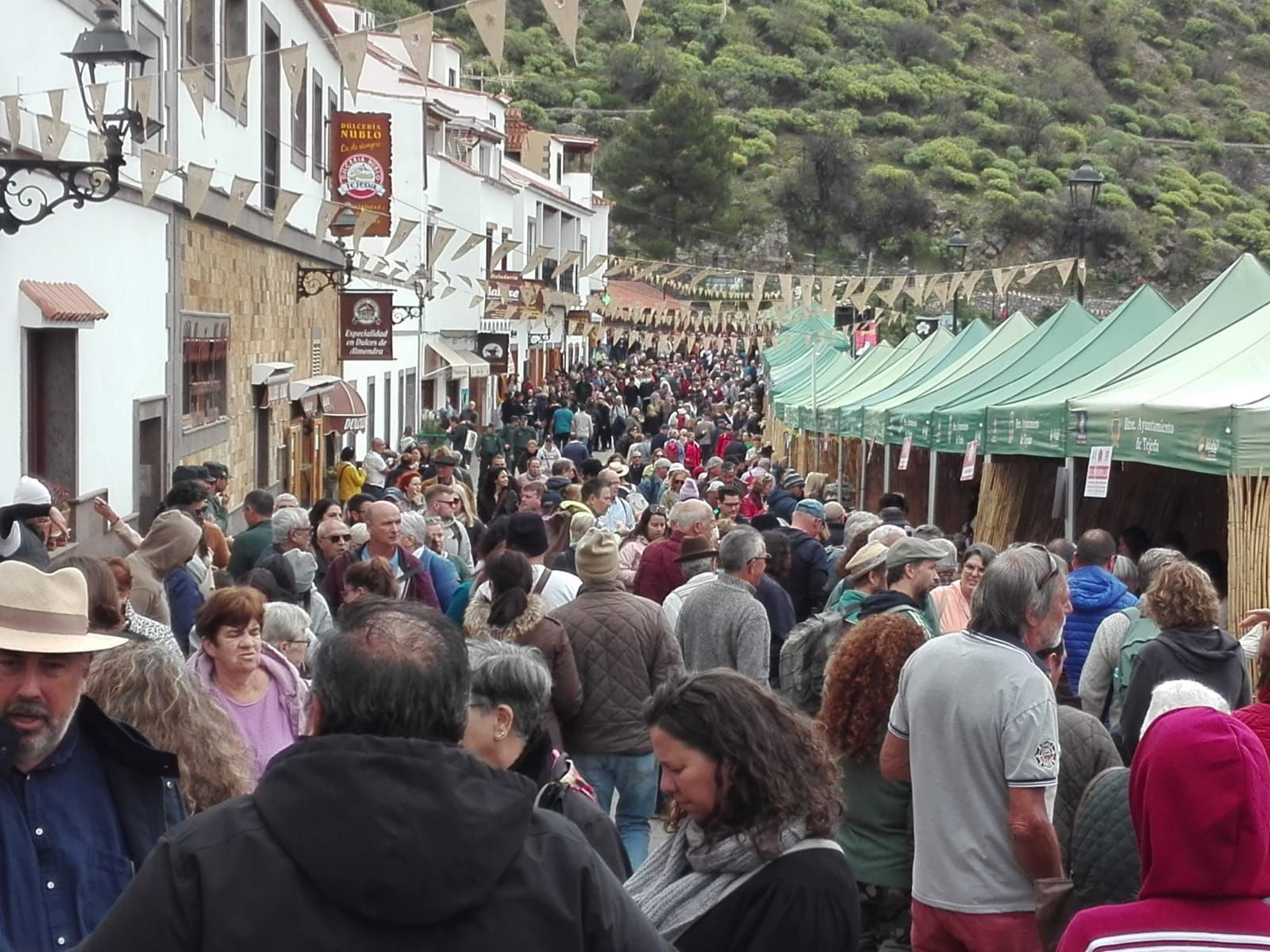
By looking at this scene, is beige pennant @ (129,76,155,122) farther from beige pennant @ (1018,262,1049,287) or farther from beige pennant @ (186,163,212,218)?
beige pennant @ (1018,262,1049,287)

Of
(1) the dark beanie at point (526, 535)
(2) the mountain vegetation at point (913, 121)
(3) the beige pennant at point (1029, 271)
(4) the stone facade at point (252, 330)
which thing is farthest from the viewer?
(2) the mountain vegetation at point (913, 121)

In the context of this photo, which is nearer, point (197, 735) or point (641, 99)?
point (197, 735)

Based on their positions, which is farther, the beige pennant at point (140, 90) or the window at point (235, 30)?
the window at point (235, 30)

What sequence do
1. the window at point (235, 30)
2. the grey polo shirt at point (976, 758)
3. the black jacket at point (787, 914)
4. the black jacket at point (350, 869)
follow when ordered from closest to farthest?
1. the black jacket at point (350, 869)
2. the black jacket at point (787, 914)
3. the grey polo shirt at point (976, 758)
4. the window at point (235, 30)

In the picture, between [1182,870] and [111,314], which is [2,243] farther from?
[1182,870]

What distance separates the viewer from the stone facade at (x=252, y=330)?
16156 millimetres

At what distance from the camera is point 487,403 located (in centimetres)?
5075

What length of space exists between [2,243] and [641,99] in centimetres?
11600

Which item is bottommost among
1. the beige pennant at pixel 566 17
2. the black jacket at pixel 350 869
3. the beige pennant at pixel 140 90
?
the black jacket at pixel 350 869

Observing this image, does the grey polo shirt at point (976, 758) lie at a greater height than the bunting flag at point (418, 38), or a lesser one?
lesser

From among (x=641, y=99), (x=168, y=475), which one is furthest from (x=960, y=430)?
(x=641, y=99)

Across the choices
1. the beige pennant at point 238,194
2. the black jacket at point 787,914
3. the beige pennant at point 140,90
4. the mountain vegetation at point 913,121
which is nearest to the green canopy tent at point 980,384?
the beige pennant at point 238,194

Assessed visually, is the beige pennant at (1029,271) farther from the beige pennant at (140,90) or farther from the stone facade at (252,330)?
the beige pennant at (140,90)

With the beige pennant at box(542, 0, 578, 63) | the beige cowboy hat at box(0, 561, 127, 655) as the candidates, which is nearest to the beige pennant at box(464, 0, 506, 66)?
the beige pennant at box(542, 0, 578, 63)
